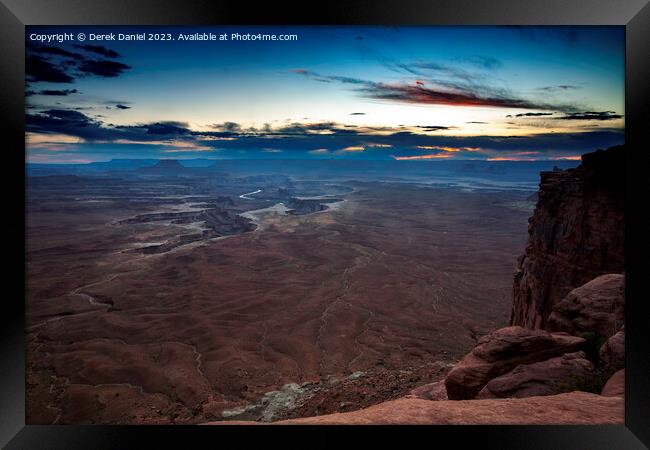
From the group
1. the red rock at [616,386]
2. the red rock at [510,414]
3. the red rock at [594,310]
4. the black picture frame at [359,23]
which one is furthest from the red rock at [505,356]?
the black picture frame at [359,23]

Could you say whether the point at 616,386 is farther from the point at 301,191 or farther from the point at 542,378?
the point at 301,191

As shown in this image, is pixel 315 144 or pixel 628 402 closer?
pixel 628 402

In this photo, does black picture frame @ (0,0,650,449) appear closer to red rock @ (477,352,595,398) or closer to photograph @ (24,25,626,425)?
photograph @ (24,25,626,425)

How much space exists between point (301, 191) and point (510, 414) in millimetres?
11124

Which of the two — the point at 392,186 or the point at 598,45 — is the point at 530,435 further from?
the point at 392,186

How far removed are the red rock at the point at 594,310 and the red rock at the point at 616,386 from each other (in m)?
0.80

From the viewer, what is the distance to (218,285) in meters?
18.6

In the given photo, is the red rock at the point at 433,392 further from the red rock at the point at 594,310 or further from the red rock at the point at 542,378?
the red rock at the point at 594,310

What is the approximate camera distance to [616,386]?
13.3 feet

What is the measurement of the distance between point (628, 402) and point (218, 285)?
16831 millimetres

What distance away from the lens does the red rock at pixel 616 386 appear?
3967 mm

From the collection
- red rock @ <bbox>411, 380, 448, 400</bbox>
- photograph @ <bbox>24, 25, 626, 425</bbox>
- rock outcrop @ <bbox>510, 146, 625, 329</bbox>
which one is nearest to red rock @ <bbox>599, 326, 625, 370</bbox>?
photograph @ <bbox>24, 25, 626, 425</bbox>

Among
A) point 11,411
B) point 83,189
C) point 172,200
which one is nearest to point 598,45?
point 11,411

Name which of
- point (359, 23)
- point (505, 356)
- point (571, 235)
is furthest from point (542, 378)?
point (571, 235)
